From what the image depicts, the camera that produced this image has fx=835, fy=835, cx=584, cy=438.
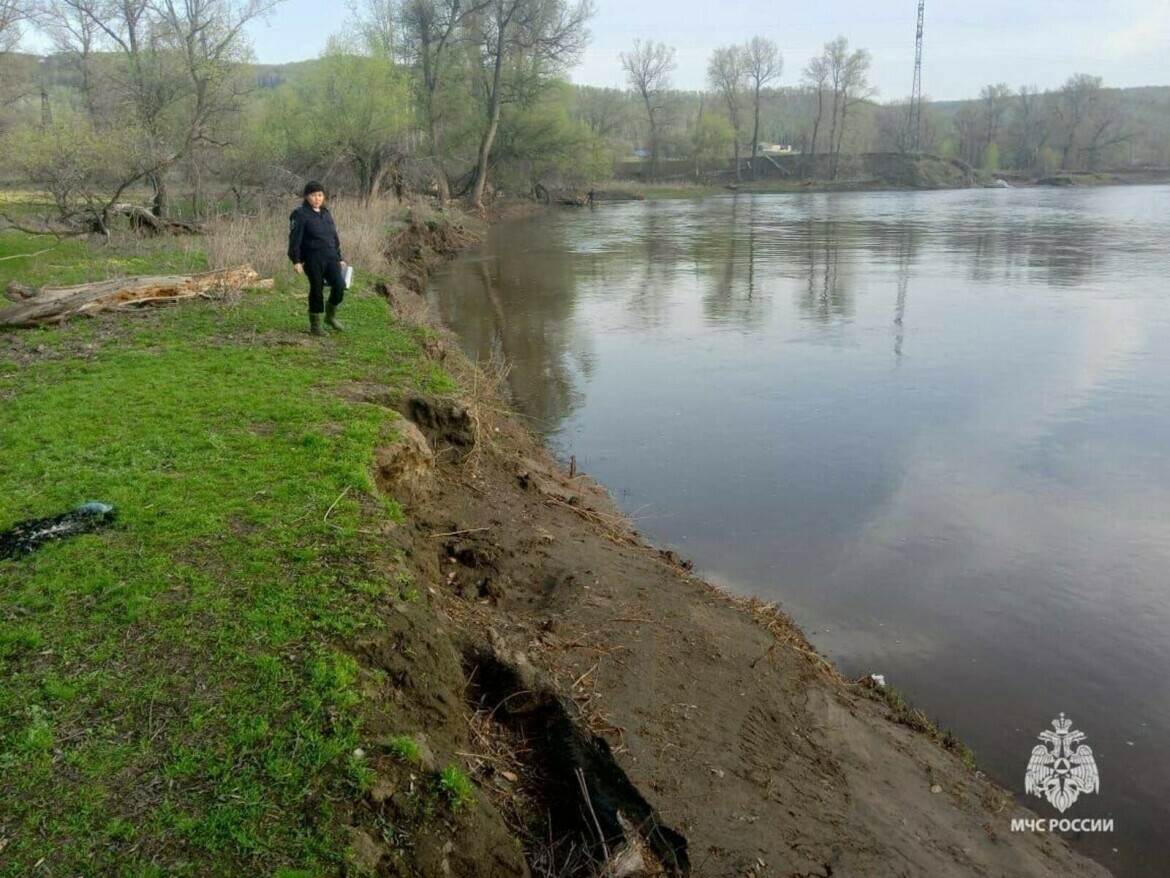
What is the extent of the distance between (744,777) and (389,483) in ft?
12.0

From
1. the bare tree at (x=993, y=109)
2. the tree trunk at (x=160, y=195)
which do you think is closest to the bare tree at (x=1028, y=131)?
the bare tree at (x=993, y=109)

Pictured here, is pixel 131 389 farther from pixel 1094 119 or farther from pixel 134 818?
pixel 1094 119

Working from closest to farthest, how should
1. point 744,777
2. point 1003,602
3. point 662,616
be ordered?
point 744,777 < point 662,616 < point 1003,602

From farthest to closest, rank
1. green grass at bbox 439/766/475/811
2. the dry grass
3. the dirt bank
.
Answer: the dry grass → the dirt bank → green grass at bbox 439/766/475/811

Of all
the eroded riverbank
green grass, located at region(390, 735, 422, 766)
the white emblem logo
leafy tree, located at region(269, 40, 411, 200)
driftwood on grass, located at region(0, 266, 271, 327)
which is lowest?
the white emblem logo

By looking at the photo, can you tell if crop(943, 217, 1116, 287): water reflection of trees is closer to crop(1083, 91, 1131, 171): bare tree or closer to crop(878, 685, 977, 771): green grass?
crop(878, 685, 977, 771): green grass

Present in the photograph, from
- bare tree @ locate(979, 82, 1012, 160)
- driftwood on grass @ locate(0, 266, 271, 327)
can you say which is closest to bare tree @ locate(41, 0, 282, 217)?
driftwood on grass @ locate(0, 266, 271, 327)

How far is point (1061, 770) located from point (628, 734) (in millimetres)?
3378

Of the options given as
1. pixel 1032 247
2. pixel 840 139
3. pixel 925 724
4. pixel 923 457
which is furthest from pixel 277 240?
pixel 840 139

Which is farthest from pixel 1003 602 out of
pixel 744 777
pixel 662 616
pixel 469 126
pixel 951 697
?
pixel 469 126

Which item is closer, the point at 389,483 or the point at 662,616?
the point at 662,616

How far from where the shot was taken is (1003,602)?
7.86m

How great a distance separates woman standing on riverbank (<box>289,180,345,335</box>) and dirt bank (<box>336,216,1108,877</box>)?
12.9 feet

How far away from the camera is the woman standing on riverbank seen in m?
10.2
